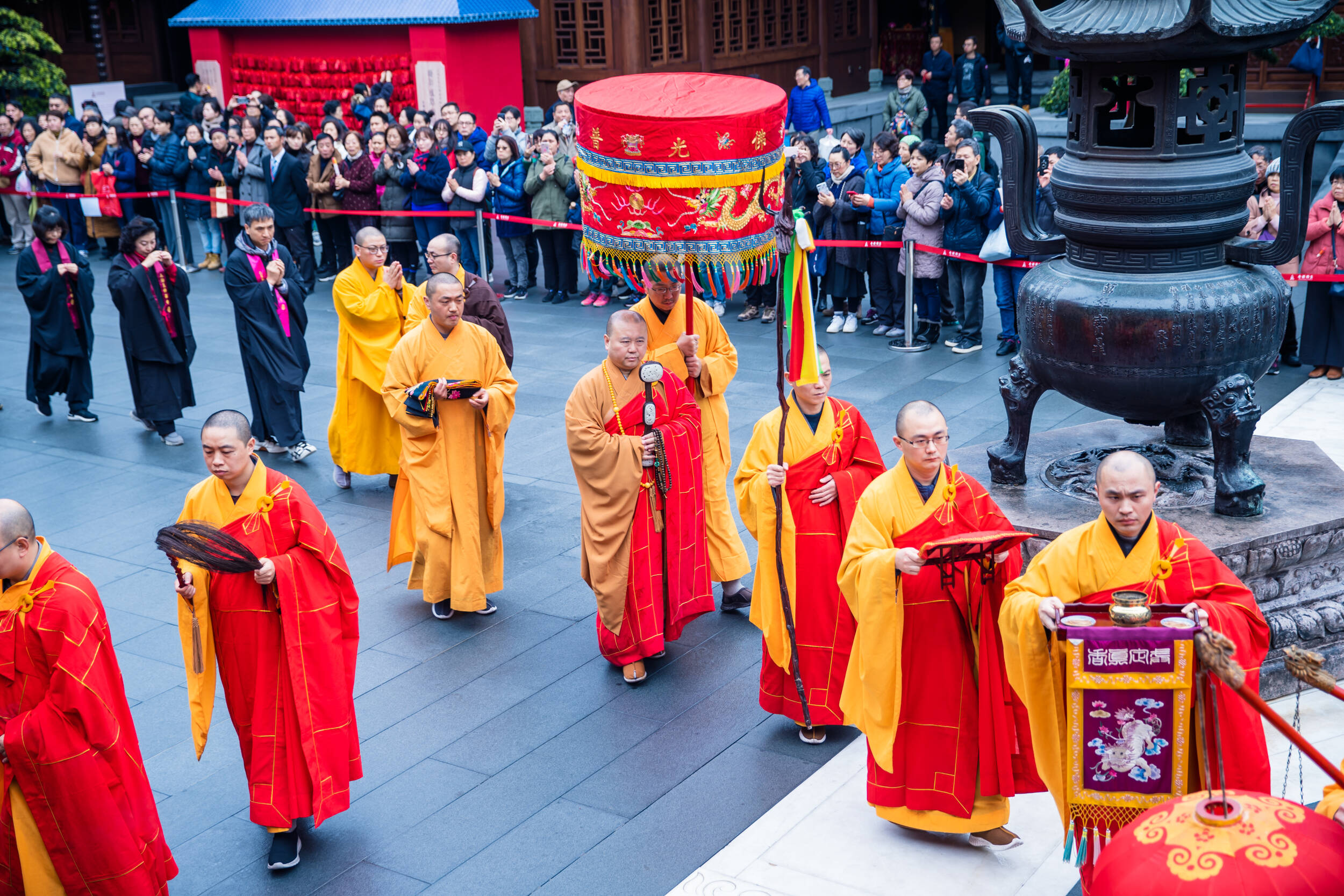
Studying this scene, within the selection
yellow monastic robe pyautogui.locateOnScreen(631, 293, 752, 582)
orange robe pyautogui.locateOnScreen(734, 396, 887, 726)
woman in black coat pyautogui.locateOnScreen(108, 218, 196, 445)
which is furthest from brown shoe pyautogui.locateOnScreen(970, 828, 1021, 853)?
woman in black coat pyautogui.locateOnScreen(108, 218, 196, 445)

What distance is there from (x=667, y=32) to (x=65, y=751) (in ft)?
54.6

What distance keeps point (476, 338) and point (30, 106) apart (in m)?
15.8

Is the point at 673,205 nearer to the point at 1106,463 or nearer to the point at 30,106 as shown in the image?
the point at 1106,463

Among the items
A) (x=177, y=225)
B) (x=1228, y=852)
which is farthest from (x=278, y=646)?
(x=177, y=225)

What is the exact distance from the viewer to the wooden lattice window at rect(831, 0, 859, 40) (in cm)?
2166

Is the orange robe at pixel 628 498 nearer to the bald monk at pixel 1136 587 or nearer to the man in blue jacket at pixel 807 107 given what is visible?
the bald monk at pixel 1136 587

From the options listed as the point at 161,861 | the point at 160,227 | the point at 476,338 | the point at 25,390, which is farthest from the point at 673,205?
the point at 160,227

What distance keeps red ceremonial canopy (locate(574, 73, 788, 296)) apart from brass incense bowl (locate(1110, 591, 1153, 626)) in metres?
2.23

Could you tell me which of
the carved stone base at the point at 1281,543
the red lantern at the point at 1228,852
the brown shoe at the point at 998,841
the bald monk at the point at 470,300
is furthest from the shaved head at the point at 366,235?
the red lantern at the point at 1228,852

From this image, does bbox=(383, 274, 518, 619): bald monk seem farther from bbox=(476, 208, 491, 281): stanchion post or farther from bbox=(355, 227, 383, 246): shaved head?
bbox=(476, 208, 491, 281): stanchion post

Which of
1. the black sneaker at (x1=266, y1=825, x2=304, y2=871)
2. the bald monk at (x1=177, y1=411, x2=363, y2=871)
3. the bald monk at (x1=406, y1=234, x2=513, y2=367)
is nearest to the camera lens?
the bald monk at (x1=177, y1=411, x2=363, y2=871)

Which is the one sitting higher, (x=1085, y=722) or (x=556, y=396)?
(x=1085, y=722)

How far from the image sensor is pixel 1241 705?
3959 mm

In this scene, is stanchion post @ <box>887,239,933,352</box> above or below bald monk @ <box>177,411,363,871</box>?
below
